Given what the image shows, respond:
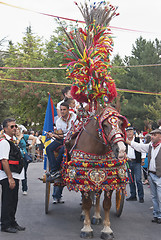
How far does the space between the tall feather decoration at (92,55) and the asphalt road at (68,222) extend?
2396 millimetres

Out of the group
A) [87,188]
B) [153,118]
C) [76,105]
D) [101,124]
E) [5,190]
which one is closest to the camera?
[101,124]

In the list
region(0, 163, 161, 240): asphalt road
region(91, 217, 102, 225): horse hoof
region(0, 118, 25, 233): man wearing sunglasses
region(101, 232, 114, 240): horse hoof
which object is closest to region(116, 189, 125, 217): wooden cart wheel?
region(0, 163, 161, 240): asphalt road

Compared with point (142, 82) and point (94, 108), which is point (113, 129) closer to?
point (94, 108)

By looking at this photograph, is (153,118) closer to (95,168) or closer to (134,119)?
(134,119)

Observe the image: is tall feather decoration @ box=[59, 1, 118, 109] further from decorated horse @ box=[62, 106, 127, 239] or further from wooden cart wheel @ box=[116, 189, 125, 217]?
wooden cart wheel @ box=[116, 189, 125, 217]

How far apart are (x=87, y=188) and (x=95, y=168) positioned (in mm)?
349

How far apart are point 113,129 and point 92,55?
144 centimetres

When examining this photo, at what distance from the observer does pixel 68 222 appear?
6824mm

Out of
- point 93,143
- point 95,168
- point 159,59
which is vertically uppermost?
point 159,59

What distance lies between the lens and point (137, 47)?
159ft

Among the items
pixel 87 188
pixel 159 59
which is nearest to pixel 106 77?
pixel 87 188

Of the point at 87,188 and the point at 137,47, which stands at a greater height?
the point at 137,47

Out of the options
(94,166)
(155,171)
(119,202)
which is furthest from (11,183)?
(155,171)

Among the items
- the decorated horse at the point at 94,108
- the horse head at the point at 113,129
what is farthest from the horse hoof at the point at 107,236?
the horse head at the point at 113,129
